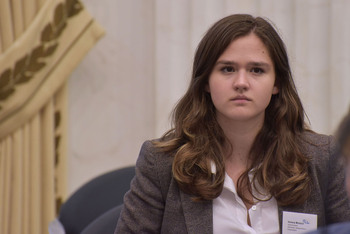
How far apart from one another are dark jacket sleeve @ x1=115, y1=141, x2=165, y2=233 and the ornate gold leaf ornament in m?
1.48

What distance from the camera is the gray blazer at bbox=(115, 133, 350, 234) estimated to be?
208 cm

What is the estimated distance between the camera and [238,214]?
2.07m

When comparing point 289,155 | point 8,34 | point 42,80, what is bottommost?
point 289,155

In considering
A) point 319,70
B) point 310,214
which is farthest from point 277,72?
point 319,70

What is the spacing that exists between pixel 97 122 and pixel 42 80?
545mm

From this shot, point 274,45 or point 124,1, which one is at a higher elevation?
point 124,1

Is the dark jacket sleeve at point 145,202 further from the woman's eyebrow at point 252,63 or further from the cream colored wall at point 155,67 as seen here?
the cream colored wall at point 155,67

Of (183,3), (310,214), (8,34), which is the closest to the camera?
(310,214)

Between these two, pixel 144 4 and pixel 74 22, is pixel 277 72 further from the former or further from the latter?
pixel 144 4

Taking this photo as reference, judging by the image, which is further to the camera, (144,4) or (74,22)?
(144,4)

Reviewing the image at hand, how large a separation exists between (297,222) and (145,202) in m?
0.55

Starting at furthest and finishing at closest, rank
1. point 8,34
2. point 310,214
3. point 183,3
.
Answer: point 183,3
point 8,34
point 310,214

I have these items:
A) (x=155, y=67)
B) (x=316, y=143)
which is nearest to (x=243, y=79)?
(x=316, y=143)

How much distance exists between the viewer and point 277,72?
2.18 metres
